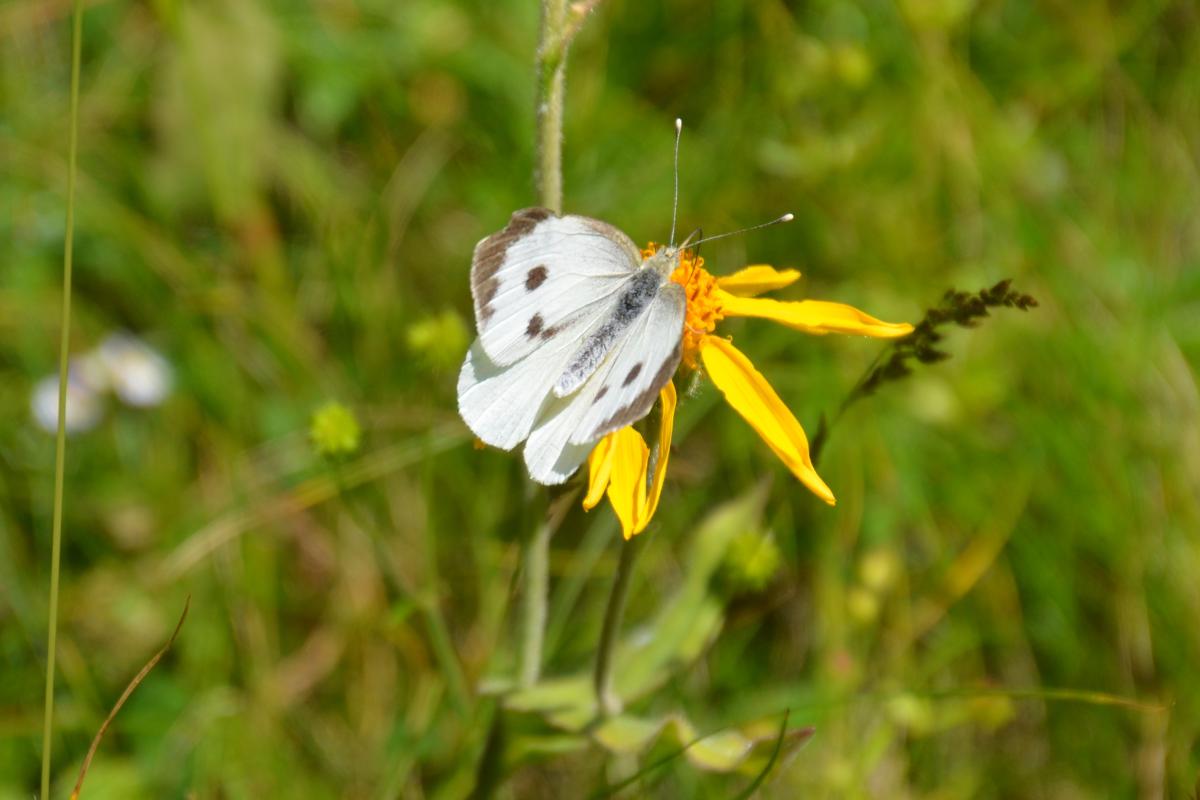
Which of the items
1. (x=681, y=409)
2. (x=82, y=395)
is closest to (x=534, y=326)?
(x=681, y=409)

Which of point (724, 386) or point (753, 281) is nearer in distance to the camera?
point (724, 386)

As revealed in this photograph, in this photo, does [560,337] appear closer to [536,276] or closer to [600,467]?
[536,276]

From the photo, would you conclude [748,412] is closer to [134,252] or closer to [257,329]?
[257,329]

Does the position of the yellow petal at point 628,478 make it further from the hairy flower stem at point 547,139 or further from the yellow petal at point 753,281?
the yellow petal at point 753,281

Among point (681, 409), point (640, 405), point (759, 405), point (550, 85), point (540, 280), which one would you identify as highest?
point (550, 85)

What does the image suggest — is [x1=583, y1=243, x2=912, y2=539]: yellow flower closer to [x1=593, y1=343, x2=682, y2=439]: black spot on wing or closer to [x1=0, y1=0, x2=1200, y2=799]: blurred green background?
[x1=593, y1=343, x2=682, y2=439]: black spot on wing

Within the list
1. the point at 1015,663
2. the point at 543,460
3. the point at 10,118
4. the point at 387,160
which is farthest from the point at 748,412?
the point at 10,118

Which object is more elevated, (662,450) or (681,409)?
(662,450)
